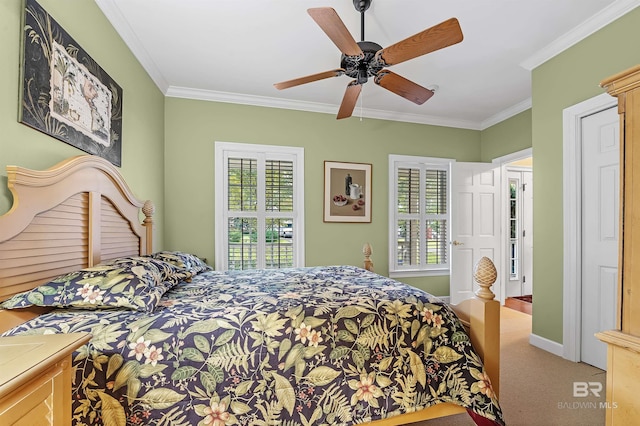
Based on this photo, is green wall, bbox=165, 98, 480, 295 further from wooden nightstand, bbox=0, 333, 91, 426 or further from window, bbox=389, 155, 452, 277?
wooden nightstand, bbox=0, 333, 91, 426

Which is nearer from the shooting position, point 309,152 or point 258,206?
point 258,206

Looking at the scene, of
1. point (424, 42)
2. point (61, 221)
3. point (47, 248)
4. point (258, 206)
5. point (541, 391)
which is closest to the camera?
point (47, 248)

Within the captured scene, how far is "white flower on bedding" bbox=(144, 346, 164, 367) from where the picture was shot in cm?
122

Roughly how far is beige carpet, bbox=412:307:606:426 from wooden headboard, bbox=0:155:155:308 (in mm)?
2190

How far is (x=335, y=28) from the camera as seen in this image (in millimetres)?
1658

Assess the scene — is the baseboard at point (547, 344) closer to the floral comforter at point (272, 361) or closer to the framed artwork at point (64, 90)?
the floral comforter at point (272, 361)

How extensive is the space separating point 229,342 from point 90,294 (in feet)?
2.19

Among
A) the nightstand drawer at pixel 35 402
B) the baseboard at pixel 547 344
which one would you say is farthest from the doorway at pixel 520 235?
the nightstand drawer at pixel 35 402

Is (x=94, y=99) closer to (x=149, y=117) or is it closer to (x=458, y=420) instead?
(x=149, y=117)

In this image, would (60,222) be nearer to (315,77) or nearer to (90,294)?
(90,294)

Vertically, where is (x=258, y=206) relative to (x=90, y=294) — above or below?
above

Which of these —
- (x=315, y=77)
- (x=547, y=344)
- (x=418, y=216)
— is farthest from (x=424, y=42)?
(x=418, y=216)

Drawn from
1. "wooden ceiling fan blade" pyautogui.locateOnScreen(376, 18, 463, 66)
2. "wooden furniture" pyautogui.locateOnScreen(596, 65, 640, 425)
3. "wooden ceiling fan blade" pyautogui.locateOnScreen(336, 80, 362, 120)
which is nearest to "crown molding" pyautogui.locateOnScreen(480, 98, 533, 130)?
"wooden ceiling fan blade" pyautogui.locateOnScreen(336, 80, 362, 120)

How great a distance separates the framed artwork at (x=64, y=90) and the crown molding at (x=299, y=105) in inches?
48.7
